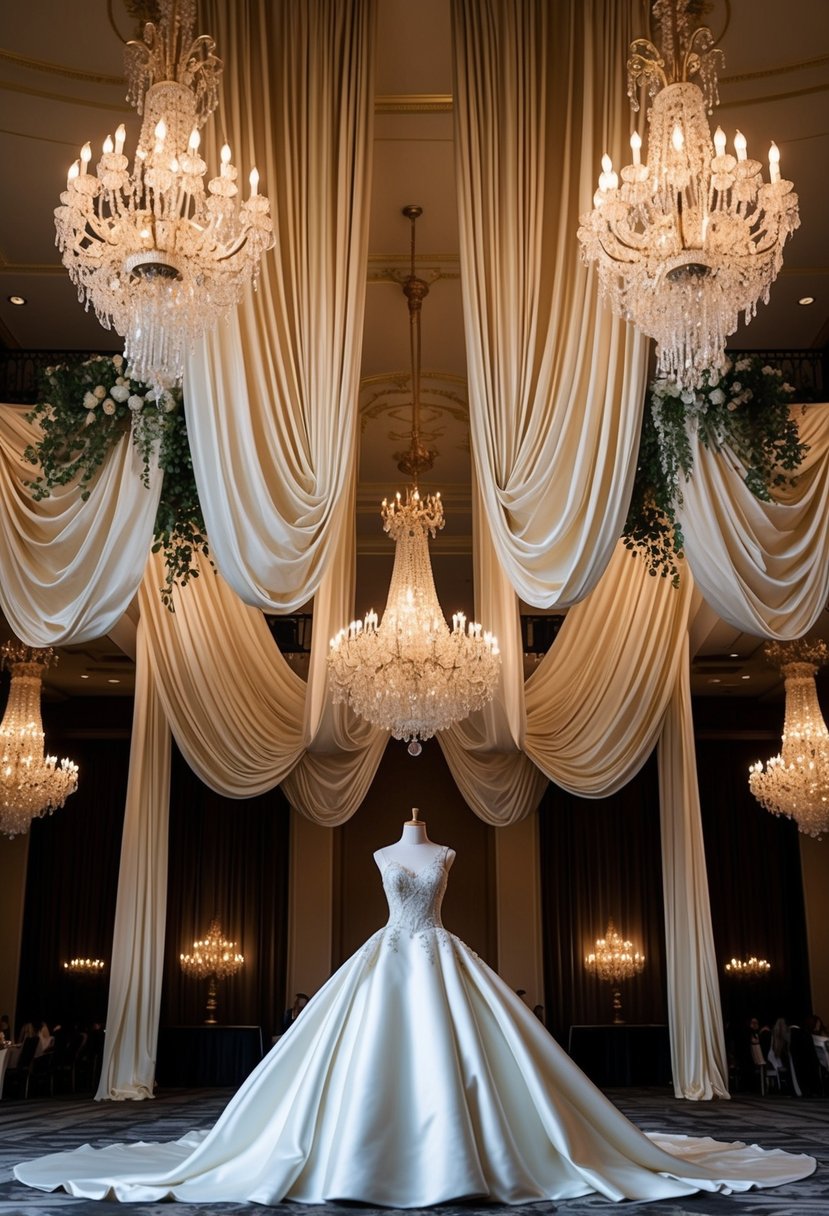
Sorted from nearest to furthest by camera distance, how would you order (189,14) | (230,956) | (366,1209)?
(366,1209) → (189,14) → (230,956)

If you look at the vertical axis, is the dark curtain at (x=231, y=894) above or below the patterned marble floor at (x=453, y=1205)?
above

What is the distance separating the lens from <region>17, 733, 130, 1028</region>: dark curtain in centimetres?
1590

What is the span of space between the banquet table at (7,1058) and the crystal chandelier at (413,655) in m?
5.15

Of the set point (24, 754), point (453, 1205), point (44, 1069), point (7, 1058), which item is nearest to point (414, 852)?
point (453, 1205)

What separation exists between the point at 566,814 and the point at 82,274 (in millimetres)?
12367

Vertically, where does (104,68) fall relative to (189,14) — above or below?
above

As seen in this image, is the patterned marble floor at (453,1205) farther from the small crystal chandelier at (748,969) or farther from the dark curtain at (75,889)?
the dark curtain at (75,889)

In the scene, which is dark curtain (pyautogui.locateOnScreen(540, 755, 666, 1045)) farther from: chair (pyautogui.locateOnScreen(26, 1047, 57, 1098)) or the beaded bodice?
the beaded bodice

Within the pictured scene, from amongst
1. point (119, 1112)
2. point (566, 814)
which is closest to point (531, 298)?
point (119, 1112)

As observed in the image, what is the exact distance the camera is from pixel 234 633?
31.1 feet

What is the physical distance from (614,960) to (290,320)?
1214cm

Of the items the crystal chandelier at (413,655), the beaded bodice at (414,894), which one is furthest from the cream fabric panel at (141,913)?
the beaded bodice at (414,894)

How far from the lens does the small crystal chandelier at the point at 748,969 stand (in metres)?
16.1

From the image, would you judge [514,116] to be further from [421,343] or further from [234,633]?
[234,633]
